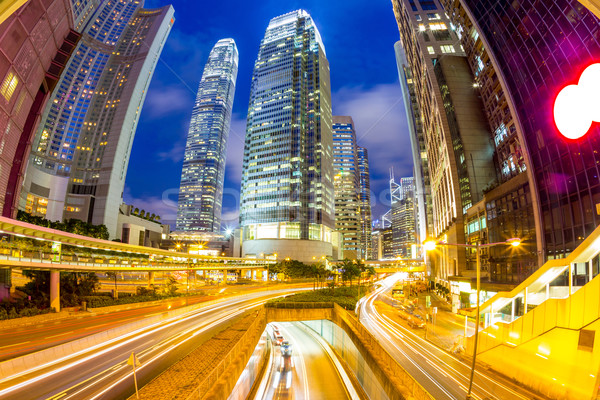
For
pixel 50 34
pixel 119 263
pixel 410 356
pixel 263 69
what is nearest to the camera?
pixel 410 356

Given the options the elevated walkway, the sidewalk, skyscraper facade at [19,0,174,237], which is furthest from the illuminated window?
skyscraper facade at [19,0,174,237]

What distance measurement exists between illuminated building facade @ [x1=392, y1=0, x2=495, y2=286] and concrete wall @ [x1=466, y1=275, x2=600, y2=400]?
3656cm

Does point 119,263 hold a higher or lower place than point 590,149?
lower

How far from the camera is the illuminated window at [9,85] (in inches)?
1328

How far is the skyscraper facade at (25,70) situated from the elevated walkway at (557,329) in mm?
50028

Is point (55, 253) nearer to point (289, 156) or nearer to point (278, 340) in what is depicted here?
point (278, 340)

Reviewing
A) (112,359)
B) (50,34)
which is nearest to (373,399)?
(112,359)

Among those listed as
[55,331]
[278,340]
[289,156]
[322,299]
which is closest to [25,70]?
[55,331]

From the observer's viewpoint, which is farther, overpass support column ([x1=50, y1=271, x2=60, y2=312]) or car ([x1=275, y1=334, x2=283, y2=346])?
car ([x1=275, y1=334, x2=283, y2=346])

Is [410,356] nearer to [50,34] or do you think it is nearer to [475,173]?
[475,173]

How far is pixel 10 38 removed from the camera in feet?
103

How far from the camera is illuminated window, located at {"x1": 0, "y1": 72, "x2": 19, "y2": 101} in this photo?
111 feet

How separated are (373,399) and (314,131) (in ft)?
462

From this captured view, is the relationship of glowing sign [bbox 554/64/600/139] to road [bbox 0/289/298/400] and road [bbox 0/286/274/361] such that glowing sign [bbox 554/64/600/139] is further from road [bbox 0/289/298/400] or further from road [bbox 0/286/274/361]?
road [bbox 0/286/274/361]
